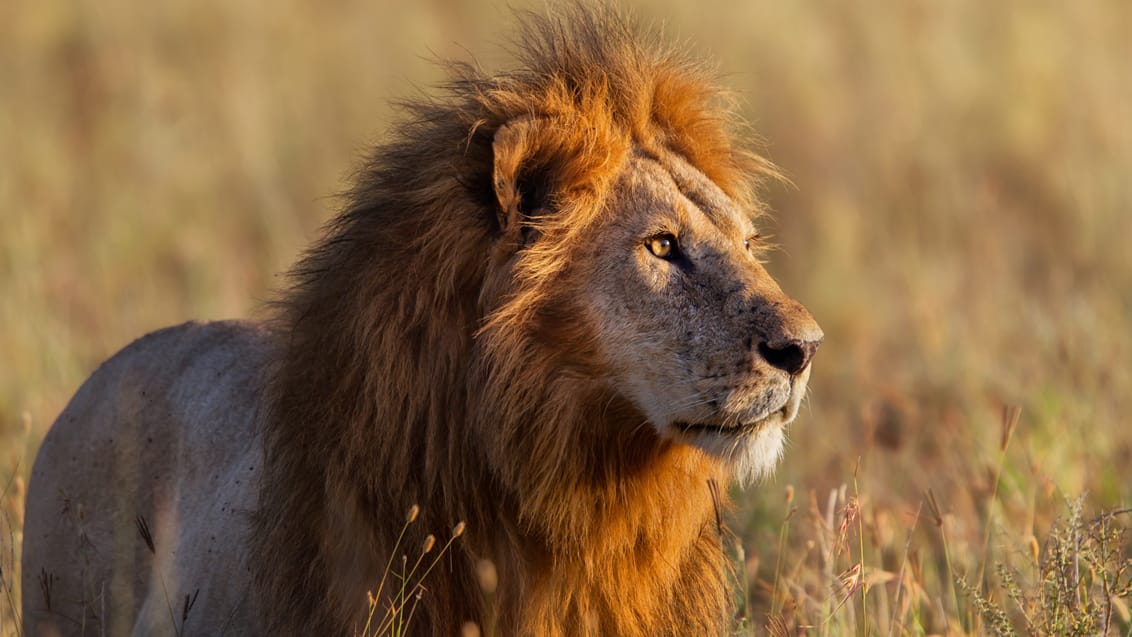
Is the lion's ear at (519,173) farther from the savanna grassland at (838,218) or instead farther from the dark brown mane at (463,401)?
the savanna grassland at (838,218)

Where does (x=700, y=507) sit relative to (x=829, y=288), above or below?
above

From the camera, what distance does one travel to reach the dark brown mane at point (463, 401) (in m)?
3.22

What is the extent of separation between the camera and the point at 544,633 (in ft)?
10.8

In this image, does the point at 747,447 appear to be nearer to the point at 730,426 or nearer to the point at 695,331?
the point at 730,426

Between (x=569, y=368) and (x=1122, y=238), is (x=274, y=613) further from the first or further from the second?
(x=1122, y=238)

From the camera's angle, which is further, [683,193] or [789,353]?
[683,193]

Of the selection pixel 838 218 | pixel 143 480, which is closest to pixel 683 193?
pixel 143 480

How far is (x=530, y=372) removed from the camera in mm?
3197

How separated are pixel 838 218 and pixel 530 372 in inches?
242

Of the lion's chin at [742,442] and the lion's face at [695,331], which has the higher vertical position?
the lion's face at [695,331]

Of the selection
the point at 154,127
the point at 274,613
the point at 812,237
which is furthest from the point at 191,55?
the point at 274,613

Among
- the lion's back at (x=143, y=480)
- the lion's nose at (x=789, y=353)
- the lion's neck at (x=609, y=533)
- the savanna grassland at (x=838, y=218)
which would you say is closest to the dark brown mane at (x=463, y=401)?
the lion's neck at (x=609, y=533)

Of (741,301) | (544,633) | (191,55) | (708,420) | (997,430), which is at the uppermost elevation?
(191,55)

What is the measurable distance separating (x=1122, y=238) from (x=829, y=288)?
1608mm
